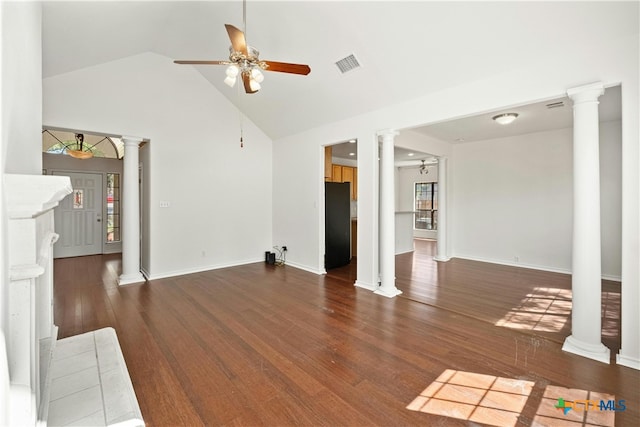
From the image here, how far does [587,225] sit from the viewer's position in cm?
251

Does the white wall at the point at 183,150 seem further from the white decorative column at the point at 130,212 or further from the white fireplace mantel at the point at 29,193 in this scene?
the white fireplace mantel at the point at 29,193

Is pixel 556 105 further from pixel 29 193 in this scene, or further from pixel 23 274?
pixel 23 274

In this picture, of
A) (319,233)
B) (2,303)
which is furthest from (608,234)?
(2,303)

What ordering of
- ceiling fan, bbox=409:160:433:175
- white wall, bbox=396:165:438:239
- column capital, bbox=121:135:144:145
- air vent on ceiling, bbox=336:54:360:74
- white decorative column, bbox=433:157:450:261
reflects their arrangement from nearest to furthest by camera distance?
air vent on ceiling, bbox=336:54:360:74 → column capital, bbox=121:135:144:145 → white decorative column, bbox=433:157:450:261 → ceiling fan, bbox=409:160:433:175 → white wall, bbox=396:165:438:239

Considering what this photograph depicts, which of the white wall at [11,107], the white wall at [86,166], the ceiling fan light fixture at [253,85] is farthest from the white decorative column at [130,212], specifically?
the white wall at [86,166]

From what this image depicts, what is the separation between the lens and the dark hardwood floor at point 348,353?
1.85m

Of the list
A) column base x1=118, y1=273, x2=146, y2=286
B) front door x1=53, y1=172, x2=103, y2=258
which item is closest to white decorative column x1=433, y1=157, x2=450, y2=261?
column base x1=118, y1=273, x2=146, y2=286

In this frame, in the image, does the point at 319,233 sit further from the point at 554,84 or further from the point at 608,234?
the point at 608,234

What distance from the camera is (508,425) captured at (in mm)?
1729

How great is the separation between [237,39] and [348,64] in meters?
1.70

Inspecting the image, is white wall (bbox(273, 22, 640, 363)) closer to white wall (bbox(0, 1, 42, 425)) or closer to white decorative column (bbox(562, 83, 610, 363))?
white decorative column (bbox(562, 83, 610, 363))

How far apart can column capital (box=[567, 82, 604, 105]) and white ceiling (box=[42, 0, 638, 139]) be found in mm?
361

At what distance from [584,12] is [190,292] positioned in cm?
528

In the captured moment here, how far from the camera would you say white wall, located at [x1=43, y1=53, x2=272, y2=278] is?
4.31m
